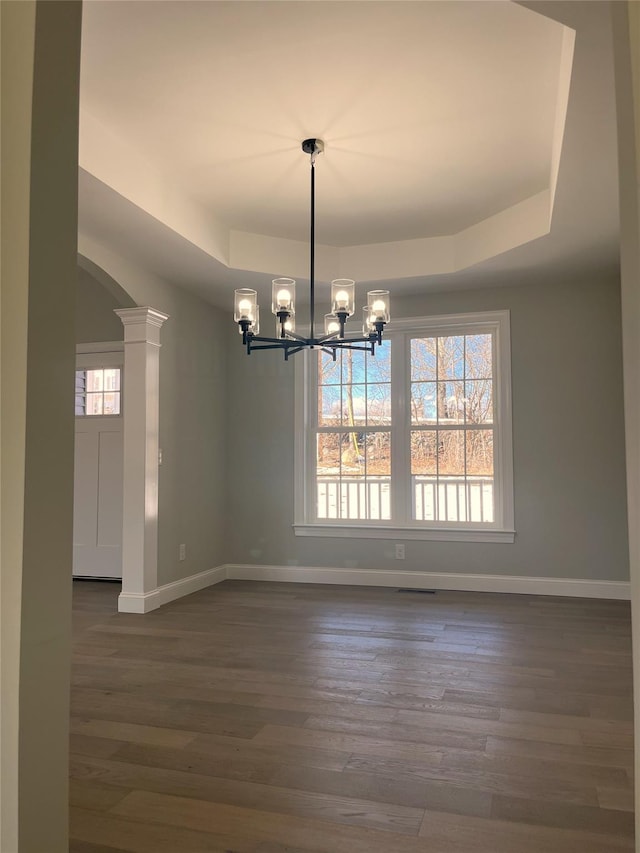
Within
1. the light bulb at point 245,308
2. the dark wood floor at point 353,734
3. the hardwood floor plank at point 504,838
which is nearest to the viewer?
the hardwood floor plank at point 504,838

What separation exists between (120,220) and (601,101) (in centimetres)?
266

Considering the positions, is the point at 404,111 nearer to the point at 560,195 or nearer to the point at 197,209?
the point at 560,195

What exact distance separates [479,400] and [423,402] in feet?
1.56

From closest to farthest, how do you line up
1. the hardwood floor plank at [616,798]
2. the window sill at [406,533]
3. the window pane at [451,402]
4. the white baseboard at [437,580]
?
the hardwood floor plank at [616,798]
the white baseboard at [437,580]
the window sill at [406,533]
the window pane at [451,402]

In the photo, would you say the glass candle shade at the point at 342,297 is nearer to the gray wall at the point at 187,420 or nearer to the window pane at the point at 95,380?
the gray wall at the point at 187,420

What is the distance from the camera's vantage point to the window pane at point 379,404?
5.73 metres

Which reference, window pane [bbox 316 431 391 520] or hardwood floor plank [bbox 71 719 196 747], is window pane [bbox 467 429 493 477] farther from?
hardwood floor plank [bbox 71 719 196 747]

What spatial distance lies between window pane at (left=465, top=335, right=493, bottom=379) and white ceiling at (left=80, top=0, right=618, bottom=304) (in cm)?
56

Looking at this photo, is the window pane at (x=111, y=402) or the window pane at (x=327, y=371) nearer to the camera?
the window pane at (x=327, y=371)

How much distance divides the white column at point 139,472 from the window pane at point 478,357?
262cm

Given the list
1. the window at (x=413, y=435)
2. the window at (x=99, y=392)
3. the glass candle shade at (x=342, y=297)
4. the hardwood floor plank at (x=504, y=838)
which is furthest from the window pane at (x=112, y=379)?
the hardwood floor plank at (x=504, y=838)

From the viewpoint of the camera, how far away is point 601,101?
8.58 ft

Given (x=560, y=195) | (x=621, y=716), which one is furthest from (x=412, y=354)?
(x=621, y=716)

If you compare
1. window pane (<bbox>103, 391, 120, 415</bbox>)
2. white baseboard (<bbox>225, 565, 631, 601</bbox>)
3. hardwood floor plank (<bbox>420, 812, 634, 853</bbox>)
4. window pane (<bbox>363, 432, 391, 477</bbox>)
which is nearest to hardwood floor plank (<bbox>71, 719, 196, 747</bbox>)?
hardwood floor plank (<bbox>420, 812, 634, 853</bbox>)
